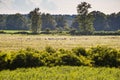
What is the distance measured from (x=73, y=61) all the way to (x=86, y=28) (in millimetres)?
90691

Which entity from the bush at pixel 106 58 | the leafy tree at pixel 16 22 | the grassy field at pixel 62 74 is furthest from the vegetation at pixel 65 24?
the grassy field at pixel 62 74

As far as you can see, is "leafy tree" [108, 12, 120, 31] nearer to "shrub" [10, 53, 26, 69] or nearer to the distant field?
the distant field

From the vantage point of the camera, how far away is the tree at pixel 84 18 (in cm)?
11750

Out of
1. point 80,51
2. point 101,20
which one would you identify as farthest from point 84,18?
point 80,51

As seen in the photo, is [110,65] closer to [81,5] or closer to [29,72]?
[29,72]

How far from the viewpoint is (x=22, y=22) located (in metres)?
179

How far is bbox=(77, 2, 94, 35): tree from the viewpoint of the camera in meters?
118

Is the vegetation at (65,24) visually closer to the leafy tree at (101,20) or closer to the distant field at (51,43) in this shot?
the leafy tree at (101,20)

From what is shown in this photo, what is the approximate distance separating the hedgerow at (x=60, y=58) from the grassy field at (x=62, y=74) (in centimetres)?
185

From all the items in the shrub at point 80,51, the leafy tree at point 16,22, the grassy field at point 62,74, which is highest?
the shrub at point 80,51

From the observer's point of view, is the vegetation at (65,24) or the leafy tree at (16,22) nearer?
the vegetation at (65,24)

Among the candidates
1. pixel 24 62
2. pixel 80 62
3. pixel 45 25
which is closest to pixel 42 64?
pixel 24 62

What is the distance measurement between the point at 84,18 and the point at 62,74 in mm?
97007

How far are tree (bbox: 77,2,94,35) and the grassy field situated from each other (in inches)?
3649
